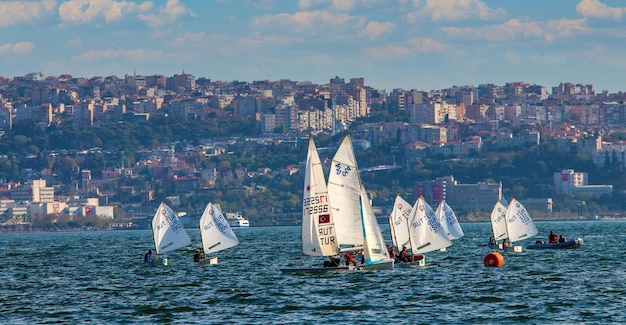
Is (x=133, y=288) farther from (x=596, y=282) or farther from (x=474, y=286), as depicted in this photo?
(x=596, y=282)

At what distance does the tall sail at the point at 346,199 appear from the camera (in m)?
65.9

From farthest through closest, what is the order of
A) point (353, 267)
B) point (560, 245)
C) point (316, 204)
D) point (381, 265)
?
1. point (560, 245)
2. point (381, 265)
3. point (353, 267)
4. point (316, 204)

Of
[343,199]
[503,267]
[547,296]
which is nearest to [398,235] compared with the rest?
[503,267]

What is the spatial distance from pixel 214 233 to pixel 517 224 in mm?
23536

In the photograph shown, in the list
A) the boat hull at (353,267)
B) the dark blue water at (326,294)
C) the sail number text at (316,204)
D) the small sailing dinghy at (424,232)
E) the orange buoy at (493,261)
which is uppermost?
the sail number text at (316,204)

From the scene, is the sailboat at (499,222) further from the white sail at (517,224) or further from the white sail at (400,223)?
the white sail at (400,223)

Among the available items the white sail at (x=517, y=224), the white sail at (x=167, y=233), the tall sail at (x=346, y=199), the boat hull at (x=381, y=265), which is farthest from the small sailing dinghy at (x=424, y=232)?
the white sail at (x=517, y=224)

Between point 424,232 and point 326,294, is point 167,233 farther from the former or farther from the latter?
point 326,294

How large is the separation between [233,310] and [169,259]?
40.2m

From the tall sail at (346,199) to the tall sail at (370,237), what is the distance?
0.89 ft

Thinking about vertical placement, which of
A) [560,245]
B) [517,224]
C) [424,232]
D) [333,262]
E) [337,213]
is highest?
[337,213]

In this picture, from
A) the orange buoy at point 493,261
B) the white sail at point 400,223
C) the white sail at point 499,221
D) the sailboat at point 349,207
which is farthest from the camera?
the white sail at point 499,221

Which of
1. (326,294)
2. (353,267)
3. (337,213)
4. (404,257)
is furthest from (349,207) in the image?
(404,257)

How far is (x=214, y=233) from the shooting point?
89.3 metres
